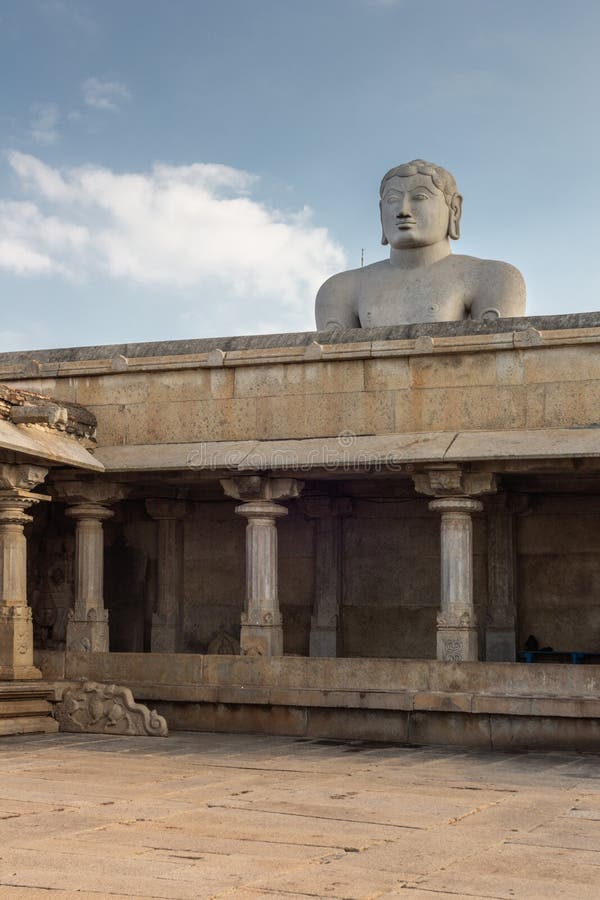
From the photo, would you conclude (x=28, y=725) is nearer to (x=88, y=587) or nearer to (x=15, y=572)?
(x=15, y=572)

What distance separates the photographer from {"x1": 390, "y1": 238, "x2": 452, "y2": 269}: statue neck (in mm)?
19062

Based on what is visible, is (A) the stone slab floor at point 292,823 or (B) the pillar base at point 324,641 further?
(B) the pillar base at point 324,641

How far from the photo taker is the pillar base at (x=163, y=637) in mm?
19297

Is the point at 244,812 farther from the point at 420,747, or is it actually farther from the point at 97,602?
the point at 97,602

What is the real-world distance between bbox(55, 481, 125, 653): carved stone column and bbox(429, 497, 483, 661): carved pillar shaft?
4.33 meters

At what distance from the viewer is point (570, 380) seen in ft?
48.9

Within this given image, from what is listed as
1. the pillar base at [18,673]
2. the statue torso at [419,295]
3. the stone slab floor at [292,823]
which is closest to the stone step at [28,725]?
the pillar base at [18,673]

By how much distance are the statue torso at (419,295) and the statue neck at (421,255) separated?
93 millimetres

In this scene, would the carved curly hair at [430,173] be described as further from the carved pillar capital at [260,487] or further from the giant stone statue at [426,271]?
the carved pillar capital at [260,487]

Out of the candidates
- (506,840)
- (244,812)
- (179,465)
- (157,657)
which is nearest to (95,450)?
(179,465)

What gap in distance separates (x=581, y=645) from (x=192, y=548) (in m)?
5.81

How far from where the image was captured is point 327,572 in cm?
1877

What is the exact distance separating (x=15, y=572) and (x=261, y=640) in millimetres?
3000

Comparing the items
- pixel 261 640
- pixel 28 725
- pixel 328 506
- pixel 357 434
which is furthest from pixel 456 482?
pixel 28 725
